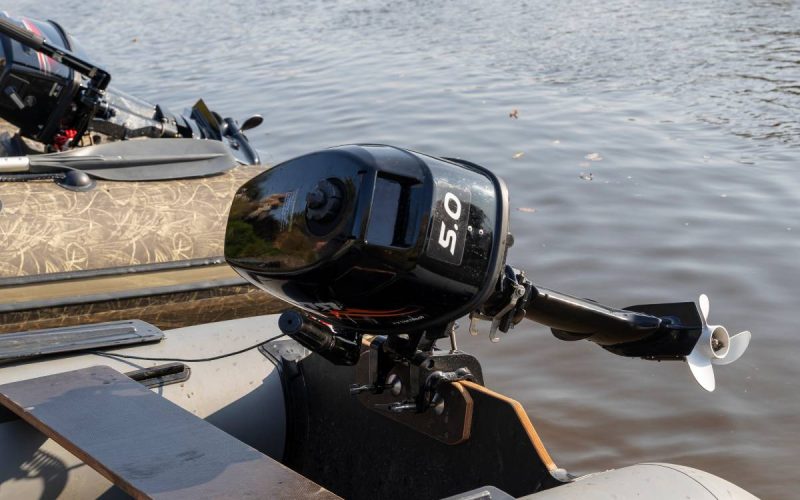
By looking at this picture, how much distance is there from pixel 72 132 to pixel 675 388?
2572 mm

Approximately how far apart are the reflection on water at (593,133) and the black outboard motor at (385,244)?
5.34 ft

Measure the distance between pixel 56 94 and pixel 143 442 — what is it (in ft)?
8.17

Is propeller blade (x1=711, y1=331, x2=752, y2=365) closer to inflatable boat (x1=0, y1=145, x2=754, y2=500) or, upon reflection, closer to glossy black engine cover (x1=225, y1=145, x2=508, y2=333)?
inflatable boat (x1=0, y1=145, x2=754, y2=500)

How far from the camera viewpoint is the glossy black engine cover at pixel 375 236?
1.77 metres

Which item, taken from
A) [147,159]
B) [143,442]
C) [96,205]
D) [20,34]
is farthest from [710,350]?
Result: [20,34]

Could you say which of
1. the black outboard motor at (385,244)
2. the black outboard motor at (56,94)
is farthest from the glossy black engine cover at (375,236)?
the black outboard motor at (56,94)

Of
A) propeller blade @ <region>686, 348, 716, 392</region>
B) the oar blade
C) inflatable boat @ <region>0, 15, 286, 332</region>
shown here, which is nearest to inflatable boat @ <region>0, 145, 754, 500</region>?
propeller blade @ <region>686, 348, 716, 392</region>

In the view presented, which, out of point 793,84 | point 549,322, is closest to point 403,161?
point 549,322

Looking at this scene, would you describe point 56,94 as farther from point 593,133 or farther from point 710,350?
point 593,133

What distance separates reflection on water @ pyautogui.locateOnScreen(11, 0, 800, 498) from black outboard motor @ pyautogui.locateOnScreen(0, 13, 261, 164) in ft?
5.66

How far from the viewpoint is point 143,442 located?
75.7 inches

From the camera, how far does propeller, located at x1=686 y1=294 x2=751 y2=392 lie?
6.79ft

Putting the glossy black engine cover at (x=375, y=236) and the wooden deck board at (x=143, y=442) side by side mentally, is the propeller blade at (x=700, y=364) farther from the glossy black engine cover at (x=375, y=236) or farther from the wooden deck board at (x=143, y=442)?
the wooden deck board at (x=143, y=442)

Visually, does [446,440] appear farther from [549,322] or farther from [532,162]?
[532,162]
